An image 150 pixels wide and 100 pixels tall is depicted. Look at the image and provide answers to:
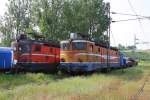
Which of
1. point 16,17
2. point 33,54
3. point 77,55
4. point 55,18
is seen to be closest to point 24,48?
point 33,54

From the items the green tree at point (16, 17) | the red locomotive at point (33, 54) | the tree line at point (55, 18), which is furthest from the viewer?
the green tree at point (16, 17)

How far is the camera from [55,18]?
5394 cm

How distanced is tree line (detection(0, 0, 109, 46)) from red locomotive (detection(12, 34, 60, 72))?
14201 millimetres

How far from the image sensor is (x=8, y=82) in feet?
84.8

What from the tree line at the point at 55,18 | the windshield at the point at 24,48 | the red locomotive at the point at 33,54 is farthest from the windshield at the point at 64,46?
the tree line at the point at 55,18

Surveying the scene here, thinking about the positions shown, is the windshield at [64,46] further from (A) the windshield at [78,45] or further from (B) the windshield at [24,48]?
(B) the windshield at [24,48]

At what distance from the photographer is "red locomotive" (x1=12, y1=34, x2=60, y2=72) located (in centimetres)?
3084

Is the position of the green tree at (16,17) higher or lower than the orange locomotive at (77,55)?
higher

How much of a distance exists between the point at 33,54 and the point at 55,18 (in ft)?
75.3

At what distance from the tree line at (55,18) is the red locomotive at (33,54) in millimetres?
14201

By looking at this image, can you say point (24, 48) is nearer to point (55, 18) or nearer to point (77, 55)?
point (77, 55)

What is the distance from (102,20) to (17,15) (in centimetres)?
1334

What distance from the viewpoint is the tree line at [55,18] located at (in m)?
53.8

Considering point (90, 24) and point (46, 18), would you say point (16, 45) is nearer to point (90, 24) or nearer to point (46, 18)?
point (46, 18)
